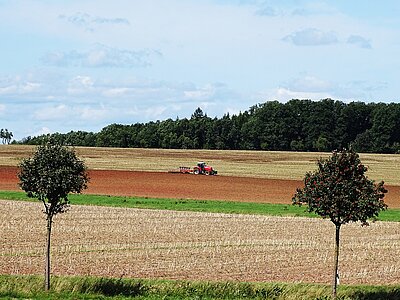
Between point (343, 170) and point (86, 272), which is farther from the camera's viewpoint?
point (86, 272)

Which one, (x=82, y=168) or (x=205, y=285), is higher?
(x=82, y=168)

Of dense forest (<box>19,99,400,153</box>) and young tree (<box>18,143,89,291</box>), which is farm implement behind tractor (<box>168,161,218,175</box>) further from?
young tree (<box>18,143,89,291</box>)

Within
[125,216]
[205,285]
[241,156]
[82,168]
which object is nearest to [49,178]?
[82,168]

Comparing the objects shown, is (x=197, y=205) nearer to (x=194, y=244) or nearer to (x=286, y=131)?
(x=194, y=244)

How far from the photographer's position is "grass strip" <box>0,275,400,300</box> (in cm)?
2186

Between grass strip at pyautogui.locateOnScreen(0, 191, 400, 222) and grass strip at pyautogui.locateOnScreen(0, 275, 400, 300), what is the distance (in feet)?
106

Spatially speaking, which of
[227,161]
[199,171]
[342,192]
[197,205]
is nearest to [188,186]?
[199,171]

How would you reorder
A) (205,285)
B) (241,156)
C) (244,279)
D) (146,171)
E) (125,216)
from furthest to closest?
(241,156) → (146,171) → (125,216) → (244,279) → (205,285)

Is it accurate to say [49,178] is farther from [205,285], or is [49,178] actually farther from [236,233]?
[236,233]

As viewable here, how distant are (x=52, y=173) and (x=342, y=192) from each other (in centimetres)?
833

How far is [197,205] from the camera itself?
61.6 meters

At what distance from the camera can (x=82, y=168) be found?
24484 millimetres

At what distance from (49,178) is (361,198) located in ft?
29.4

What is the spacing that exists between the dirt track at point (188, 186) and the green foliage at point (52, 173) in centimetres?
4516
